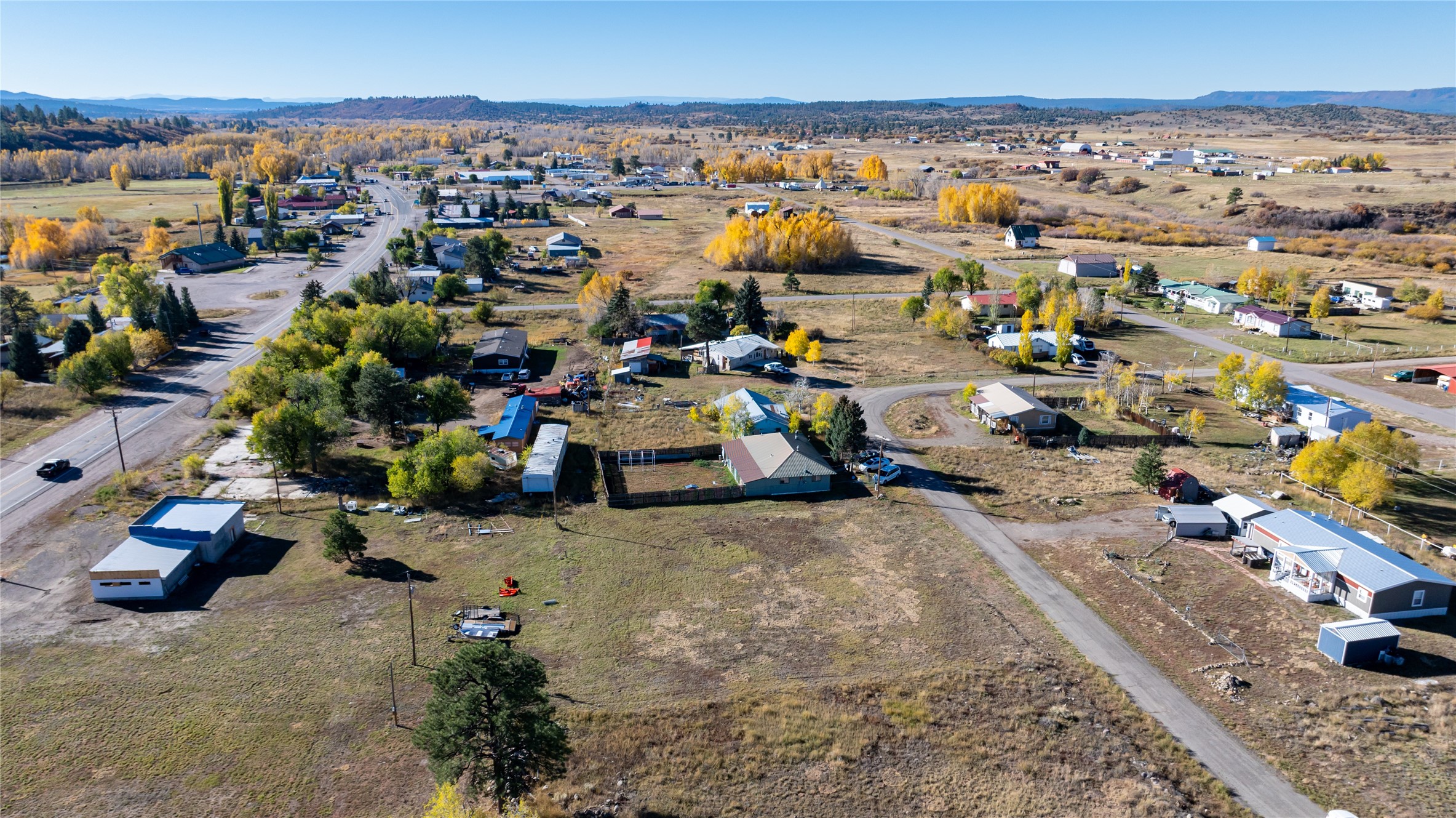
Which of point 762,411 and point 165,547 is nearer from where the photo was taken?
point 165,547

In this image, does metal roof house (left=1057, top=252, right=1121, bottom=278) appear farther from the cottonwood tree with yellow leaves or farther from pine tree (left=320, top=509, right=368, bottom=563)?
pine tree (left=320, top=509, right=368, bottom=563)

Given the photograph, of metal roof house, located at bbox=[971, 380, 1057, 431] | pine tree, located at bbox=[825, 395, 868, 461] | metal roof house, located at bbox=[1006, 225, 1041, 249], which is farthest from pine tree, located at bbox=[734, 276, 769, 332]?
metal roof house, located at bbox=[1006, 225, 1041, 249]

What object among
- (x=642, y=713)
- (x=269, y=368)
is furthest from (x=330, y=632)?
(x=269, y=368)

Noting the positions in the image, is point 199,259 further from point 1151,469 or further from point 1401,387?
point 1401,387

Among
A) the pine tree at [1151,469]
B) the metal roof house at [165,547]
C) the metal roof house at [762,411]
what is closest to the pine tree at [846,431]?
the metal roof house at [762,411]

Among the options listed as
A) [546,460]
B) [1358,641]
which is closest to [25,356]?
[546,460]

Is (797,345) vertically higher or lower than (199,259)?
lower
